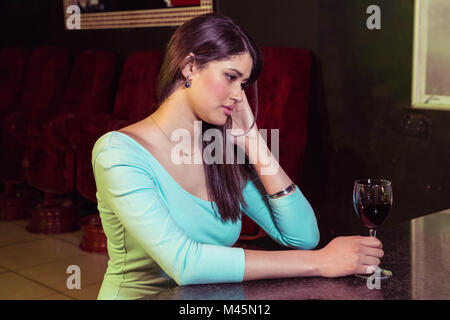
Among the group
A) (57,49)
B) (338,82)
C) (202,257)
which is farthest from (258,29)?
(202,257)

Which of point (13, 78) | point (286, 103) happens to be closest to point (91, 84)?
point (13, 78)

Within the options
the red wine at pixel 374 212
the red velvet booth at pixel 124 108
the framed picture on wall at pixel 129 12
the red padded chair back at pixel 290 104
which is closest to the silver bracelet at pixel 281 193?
the red wine at pixel 374 212

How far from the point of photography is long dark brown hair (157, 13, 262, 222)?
1409mm

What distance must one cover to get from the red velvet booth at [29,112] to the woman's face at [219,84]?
9.67 ft

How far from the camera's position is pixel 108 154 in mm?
1303

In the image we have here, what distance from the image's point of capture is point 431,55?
2641 mm

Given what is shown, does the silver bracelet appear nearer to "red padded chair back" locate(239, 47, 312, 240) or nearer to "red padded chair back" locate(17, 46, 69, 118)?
"red padded chair back" locate(239, 47, 312, 240)

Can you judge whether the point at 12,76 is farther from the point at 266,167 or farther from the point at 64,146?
the point at 266,167

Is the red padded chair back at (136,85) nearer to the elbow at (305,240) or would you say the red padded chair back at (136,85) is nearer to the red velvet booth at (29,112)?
the red velvet booth at (29,112)

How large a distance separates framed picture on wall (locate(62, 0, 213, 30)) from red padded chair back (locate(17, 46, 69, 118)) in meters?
0.28

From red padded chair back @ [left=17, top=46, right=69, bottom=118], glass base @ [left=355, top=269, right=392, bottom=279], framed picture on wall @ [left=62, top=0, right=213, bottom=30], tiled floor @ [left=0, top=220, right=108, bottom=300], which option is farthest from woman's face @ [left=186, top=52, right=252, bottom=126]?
red padded chair back @ [left=17, top=46, right=69, bottom=118]

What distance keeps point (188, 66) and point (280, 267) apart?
54cm
